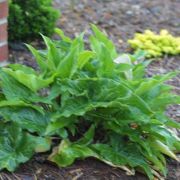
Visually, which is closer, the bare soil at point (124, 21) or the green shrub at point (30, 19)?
the bare soil at point (124, 21)

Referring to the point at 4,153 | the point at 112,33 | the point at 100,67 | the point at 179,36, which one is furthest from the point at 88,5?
the point at 4,153

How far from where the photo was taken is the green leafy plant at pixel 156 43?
186 inches

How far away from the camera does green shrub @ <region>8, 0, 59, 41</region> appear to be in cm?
461

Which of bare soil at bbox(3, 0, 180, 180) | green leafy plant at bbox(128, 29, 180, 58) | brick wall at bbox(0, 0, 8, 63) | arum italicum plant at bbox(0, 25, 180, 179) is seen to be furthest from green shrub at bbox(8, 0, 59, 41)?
arum italicum plant at bbox(0, 25, 180, 179)

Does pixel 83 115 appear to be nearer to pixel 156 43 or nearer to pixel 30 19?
pixel 30 19

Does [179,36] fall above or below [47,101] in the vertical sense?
below

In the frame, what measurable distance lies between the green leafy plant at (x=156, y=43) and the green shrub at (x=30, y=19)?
75 centimetres

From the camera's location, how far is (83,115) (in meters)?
3.00

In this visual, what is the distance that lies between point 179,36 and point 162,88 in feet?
7.22

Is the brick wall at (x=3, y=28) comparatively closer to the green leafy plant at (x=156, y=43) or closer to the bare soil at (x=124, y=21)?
the bare soil at (x=124, y=21)

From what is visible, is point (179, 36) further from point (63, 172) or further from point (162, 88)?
point (63, 172)

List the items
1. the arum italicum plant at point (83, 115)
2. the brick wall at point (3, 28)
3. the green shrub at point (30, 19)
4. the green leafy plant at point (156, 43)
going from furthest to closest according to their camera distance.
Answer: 1. the green leafy plant at point (156, 43)
2. the green shrub at point (30, 19)
3. the brick wall at point (3, 28)
4. the arum italicum plant at point (83, 115)

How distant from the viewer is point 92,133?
3.01m

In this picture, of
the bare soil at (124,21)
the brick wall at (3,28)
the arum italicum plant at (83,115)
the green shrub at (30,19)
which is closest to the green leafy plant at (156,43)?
the bare soil at (124,21)
